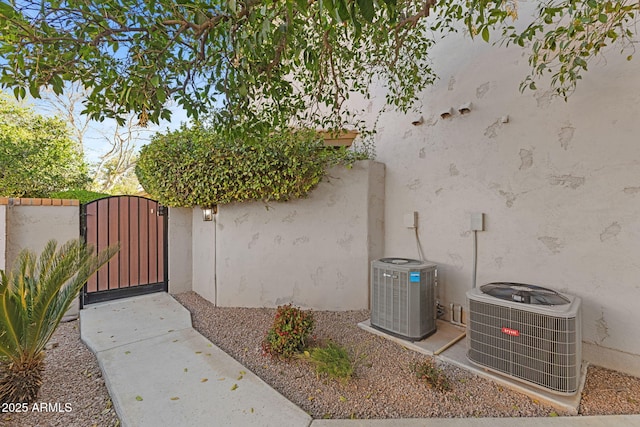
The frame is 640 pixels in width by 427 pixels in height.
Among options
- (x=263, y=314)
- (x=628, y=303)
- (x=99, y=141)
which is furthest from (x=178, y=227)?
(x=99, y=141)

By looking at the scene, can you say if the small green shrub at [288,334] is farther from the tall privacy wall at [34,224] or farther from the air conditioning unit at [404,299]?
the tall privacy wall at [34,224]

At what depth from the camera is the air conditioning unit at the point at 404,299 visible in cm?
376

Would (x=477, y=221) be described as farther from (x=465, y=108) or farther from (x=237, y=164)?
(x=237, y=164)

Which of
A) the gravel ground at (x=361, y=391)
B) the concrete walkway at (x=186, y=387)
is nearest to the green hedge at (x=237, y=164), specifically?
the concrete walkway at (x=186, y=387)

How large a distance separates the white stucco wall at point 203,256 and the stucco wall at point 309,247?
284mm

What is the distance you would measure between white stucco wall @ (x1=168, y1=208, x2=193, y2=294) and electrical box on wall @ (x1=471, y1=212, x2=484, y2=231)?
5.48 metres

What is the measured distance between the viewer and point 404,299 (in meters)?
3.80

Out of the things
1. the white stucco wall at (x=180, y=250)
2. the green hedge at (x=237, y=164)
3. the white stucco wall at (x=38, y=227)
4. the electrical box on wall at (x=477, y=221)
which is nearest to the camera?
the electrical box on wall at (x=477, y=221)

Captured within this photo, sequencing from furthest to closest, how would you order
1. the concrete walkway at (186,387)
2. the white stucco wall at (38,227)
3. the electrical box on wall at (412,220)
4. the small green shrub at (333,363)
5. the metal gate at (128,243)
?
the metal gate at (128,243) < the electrical box on wall at (412,220) < the white stucco wall at (38,227) < the small green shrub at (333,363) < the concrete walkway at (186,387)

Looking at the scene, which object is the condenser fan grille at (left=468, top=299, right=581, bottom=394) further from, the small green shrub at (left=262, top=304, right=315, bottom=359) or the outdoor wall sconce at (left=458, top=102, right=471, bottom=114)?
the outdoor wall sconce at (left=458, top=102, right=471, bottom=114)

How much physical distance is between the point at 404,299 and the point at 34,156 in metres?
8.66

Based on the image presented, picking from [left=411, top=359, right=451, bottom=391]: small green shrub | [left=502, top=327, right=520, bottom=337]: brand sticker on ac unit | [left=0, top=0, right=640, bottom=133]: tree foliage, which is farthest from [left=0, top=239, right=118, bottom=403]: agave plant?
[left=502, top=327, right=520, bottom=337]: brand sticker on ac unit

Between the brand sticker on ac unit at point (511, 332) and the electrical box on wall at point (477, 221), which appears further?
the electrical box on wall at point (477, 221)

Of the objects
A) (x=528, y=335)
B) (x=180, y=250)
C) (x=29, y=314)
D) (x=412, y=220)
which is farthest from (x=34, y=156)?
(x=528, y=335)
